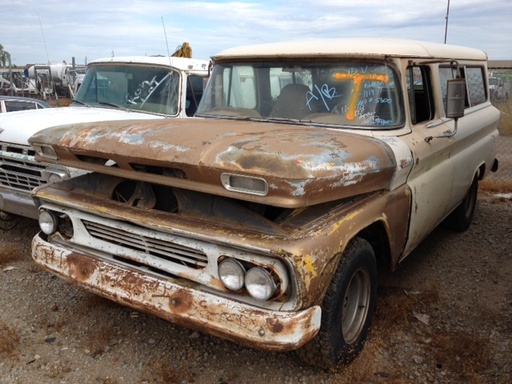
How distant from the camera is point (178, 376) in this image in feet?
9.86

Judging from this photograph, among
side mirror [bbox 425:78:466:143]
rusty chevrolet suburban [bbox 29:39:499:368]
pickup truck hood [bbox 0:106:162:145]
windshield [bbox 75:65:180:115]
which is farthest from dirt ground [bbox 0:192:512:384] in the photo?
windshield [bbox 75:65:180:115]

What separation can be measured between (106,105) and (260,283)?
428cm

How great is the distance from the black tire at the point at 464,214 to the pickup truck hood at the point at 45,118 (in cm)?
345

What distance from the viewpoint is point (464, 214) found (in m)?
5.60

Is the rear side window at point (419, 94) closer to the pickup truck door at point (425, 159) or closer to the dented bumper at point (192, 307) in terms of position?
the pickup truck door at point (425, 159)

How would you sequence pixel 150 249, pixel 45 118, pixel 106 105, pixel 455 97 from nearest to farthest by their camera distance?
pixel 150 249, pixel 455 97, pixel 45 118, pixel 106 105

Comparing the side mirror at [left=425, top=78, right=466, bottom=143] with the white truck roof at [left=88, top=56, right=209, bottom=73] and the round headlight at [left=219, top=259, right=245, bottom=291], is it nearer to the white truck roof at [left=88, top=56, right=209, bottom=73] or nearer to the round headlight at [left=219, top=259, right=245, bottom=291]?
the round headlight at [left=219, top=259, right=245, bottom=291]

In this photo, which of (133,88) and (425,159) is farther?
(133,88)

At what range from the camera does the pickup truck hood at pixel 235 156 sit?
2.38 meters

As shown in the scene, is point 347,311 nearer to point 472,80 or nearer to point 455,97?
point 455,97

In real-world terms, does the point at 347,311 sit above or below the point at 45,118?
below

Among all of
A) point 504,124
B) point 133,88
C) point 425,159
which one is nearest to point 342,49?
point 425,159

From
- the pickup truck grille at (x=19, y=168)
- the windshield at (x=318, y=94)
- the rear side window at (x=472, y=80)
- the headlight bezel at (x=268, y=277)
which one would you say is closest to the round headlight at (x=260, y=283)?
the headlight bezel at (x=268, y=277)

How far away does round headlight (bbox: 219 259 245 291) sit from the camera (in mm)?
2529
